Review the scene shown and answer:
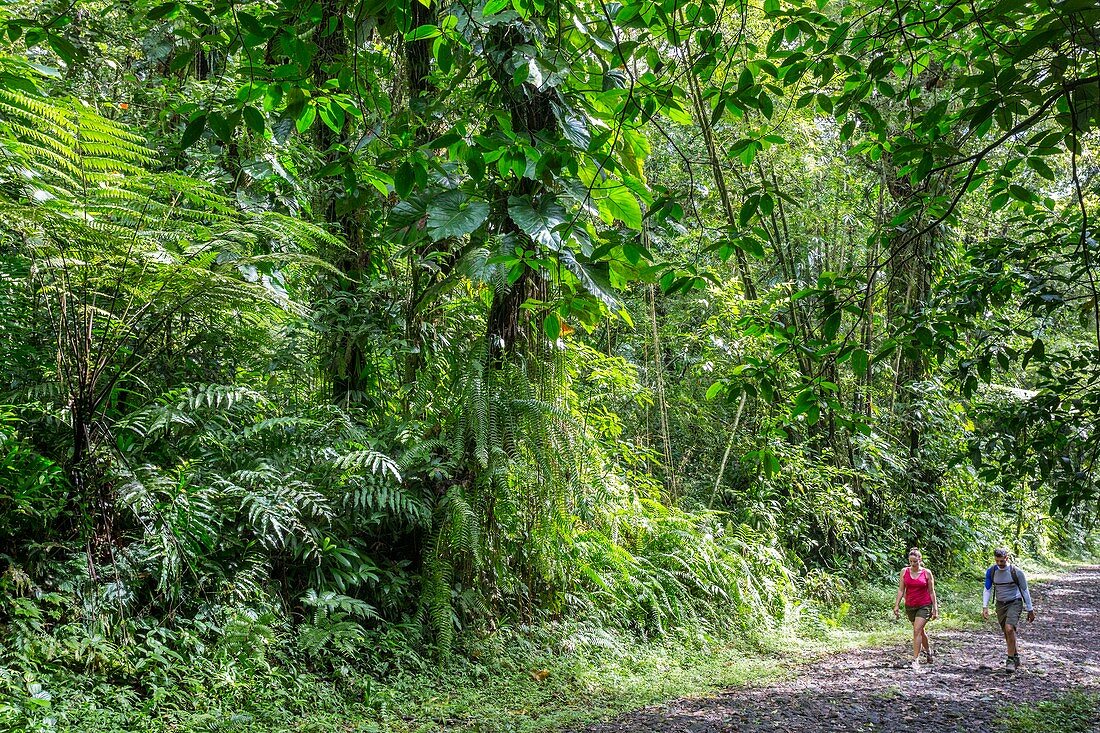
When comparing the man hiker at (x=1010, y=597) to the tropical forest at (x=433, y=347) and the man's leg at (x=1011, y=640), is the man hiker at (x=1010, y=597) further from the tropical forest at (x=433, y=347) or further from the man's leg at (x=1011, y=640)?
the tropical forest at (x=433, y=347)

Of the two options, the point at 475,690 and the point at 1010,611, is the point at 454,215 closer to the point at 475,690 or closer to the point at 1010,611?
the point at 475,690

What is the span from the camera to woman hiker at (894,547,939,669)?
27.6ft

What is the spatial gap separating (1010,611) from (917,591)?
125 centimetres

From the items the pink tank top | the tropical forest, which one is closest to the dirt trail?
the tropical forest

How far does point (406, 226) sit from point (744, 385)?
6.99 feet

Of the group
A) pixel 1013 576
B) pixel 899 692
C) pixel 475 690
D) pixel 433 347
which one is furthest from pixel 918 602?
pixel 433 347

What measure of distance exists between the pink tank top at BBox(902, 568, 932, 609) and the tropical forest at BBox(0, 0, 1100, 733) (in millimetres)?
809

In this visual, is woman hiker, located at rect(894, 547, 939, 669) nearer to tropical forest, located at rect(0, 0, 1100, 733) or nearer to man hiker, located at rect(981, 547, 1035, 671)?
tropical forest, located at rect(0, 0, 1100, 733)

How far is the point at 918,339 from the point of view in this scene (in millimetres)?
3717

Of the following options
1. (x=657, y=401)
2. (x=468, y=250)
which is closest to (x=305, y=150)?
(x=468, y=250)

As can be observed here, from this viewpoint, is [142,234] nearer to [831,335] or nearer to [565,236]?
[565,236]

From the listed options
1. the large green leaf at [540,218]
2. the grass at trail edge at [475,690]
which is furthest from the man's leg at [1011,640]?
the large green leaf at [540,218]

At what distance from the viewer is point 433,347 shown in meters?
6.58

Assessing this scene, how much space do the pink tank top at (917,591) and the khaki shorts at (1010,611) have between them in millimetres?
1086
